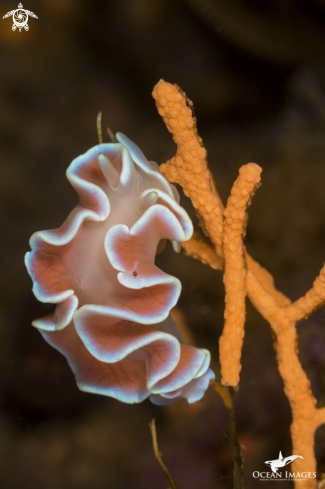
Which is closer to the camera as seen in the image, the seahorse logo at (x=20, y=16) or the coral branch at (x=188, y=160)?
the coral branch at (x=188, y=160)

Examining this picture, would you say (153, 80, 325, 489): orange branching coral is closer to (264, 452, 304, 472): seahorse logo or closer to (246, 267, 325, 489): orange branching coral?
(246, 267, 325, 489): orange branching coral

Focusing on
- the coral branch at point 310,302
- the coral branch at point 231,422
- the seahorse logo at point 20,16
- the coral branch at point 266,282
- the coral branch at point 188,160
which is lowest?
the coral branch at point 231,422

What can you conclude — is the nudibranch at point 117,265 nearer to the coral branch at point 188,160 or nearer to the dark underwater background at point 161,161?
the coral branch at point 188,160

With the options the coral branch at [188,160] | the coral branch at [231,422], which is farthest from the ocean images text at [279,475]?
the coral branch at [188,160]

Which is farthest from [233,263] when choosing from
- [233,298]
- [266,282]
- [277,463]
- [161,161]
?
[277,463]

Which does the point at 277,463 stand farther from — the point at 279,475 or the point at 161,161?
the point at 161,161

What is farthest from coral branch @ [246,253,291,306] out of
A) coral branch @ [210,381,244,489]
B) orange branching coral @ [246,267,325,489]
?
coral branch @ [210,381,244,489]
